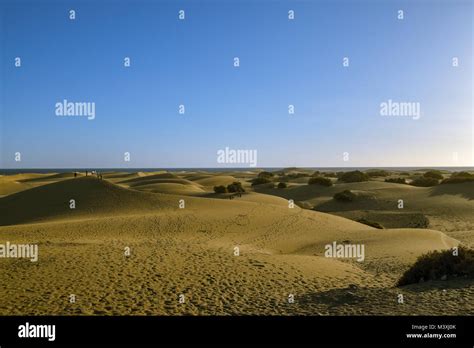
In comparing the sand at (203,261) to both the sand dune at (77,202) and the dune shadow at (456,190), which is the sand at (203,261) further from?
the dune shadow at (456,190)

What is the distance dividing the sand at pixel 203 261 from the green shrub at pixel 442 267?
0.46 metres

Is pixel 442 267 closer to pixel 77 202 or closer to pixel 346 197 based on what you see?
pixel 77 202

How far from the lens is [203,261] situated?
44.4ft

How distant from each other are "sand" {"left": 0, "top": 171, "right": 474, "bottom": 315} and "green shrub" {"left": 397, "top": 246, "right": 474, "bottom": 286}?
1.52ft

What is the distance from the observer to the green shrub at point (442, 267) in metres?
10.3

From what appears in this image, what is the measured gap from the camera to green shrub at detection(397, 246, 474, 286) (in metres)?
10.3

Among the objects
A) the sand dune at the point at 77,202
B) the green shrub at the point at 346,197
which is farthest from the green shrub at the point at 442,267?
the green shrub at the point at 346,197

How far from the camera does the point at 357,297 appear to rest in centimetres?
949

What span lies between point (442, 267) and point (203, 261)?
774cm
